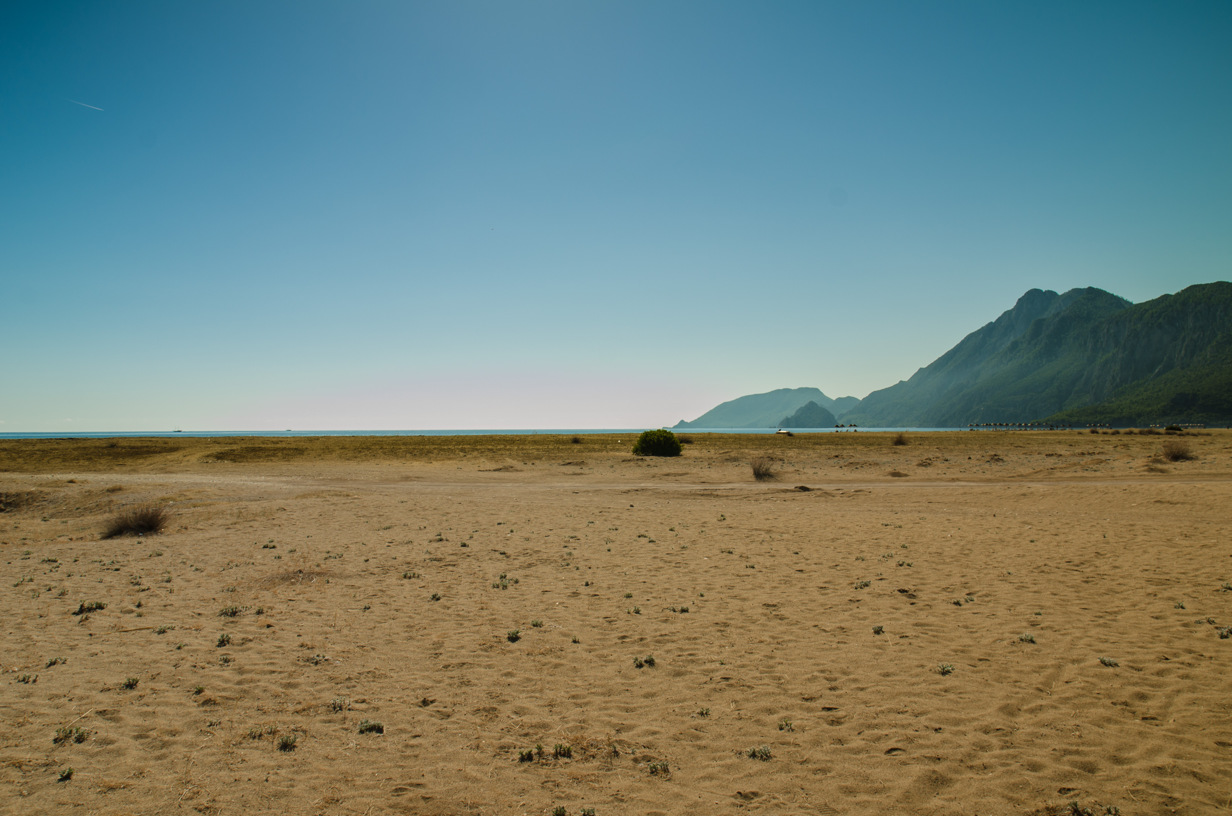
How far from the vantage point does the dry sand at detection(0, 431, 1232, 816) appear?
17.3 feet

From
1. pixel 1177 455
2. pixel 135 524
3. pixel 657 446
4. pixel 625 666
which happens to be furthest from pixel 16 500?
pixel 1177 455

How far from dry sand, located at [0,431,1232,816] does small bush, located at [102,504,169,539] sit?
0.67m

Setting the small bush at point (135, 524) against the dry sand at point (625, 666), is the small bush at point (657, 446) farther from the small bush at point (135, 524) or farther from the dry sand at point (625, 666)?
the small bush at point (135, 524)

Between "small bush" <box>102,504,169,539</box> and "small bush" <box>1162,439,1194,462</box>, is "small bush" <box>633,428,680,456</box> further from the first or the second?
"small bush" <box>102,504,169,539</box>

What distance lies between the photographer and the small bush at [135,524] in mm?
18562

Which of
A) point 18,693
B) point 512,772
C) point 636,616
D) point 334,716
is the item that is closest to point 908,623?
point 636,616

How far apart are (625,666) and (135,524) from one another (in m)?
19.2

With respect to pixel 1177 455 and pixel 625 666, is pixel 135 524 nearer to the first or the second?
pixel 625 666

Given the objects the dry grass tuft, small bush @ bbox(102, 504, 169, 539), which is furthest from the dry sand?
the dry grass tuft

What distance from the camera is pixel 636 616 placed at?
10391 millimetres

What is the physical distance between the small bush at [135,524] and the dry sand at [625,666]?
67cm

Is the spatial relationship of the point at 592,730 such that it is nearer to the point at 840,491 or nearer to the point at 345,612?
the point at 345,612

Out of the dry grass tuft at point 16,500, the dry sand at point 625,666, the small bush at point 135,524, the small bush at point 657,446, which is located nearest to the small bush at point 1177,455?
the dry sand at point 625,666

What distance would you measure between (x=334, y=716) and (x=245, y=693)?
152cm
